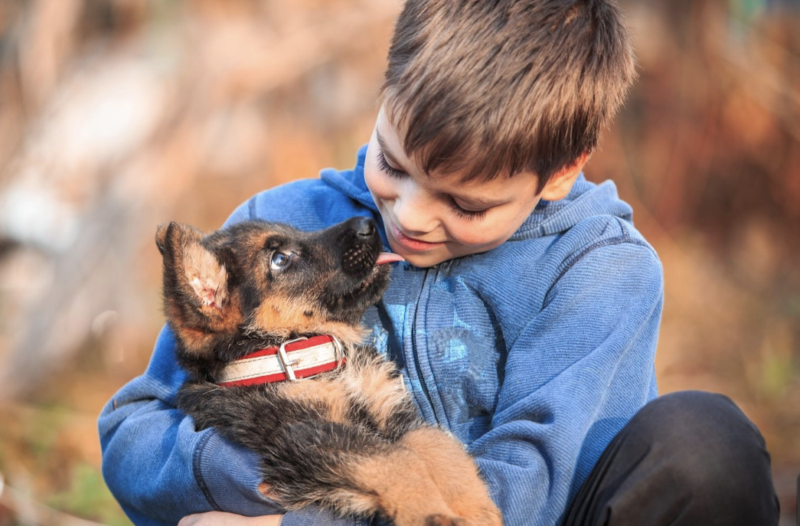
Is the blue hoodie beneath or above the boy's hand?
above

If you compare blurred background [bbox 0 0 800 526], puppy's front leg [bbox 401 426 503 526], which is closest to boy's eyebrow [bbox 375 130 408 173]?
puppy's front leg [bbox 401 426 503 526]

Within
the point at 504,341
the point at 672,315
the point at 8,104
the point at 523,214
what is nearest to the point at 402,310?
the point at 504,341

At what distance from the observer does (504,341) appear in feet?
9.32

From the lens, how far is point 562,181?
9.12ft

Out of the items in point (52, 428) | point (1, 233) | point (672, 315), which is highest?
point (1, 233)

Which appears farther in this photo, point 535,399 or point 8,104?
point 8,104

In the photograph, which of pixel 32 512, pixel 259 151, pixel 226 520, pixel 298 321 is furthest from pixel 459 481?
pixel 259 151

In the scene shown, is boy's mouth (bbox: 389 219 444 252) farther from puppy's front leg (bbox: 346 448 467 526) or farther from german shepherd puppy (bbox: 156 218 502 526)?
puppy's front leg (bbox: 346 448 467 526)

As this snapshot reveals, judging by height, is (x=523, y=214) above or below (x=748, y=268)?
above

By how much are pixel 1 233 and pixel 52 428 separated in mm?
2509

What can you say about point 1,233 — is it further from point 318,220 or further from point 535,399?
point 535,399

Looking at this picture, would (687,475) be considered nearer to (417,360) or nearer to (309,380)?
(417,360)

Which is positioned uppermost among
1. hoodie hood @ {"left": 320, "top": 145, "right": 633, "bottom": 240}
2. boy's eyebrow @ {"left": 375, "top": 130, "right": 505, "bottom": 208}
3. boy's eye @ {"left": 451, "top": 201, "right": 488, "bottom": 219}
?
boy's eyebrow @ {"left": 375, "top": 130, "right": 505, "bottom": 208}

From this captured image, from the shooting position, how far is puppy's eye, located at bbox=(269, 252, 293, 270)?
320cm
